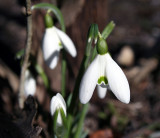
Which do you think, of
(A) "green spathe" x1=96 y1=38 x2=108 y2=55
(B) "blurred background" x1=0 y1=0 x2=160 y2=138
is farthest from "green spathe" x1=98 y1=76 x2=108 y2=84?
(B) "blurred background" x1=0 y1=0 x2=160 y2=138

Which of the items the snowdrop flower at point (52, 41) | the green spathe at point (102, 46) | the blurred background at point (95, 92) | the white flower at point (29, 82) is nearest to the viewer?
the green spathe at point (102, 46)

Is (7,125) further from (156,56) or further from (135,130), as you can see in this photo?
(156,56)

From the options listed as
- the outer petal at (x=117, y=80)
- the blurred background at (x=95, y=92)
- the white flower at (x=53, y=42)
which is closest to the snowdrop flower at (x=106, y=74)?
the outer petal at (x=117, y=80)

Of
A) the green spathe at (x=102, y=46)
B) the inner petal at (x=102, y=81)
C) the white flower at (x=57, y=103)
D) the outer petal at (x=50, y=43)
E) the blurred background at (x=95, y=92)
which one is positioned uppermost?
the green spathe at (x=102, y=46)

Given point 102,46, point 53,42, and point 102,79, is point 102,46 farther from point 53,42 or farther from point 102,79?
point 53,42

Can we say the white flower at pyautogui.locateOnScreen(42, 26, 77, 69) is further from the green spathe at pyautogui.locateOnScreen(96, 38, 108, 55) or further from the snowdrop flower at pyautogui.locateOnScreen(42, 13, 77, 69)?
the green spathe at pyautogui.locateOnScreen(96, 38, 108, 55)

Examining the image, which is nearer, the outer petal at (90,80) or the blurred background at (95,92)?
the outer petal at (90,80)

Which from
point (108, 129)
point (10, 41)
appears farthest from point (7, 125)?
point (10, 41)

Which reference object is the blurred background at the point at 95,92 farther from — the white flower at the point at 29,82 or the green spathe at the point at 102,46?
the green spathe at the point at 102,46

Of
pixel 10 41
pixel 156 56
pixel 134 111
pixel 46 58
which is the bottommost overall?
pixel 134 111
